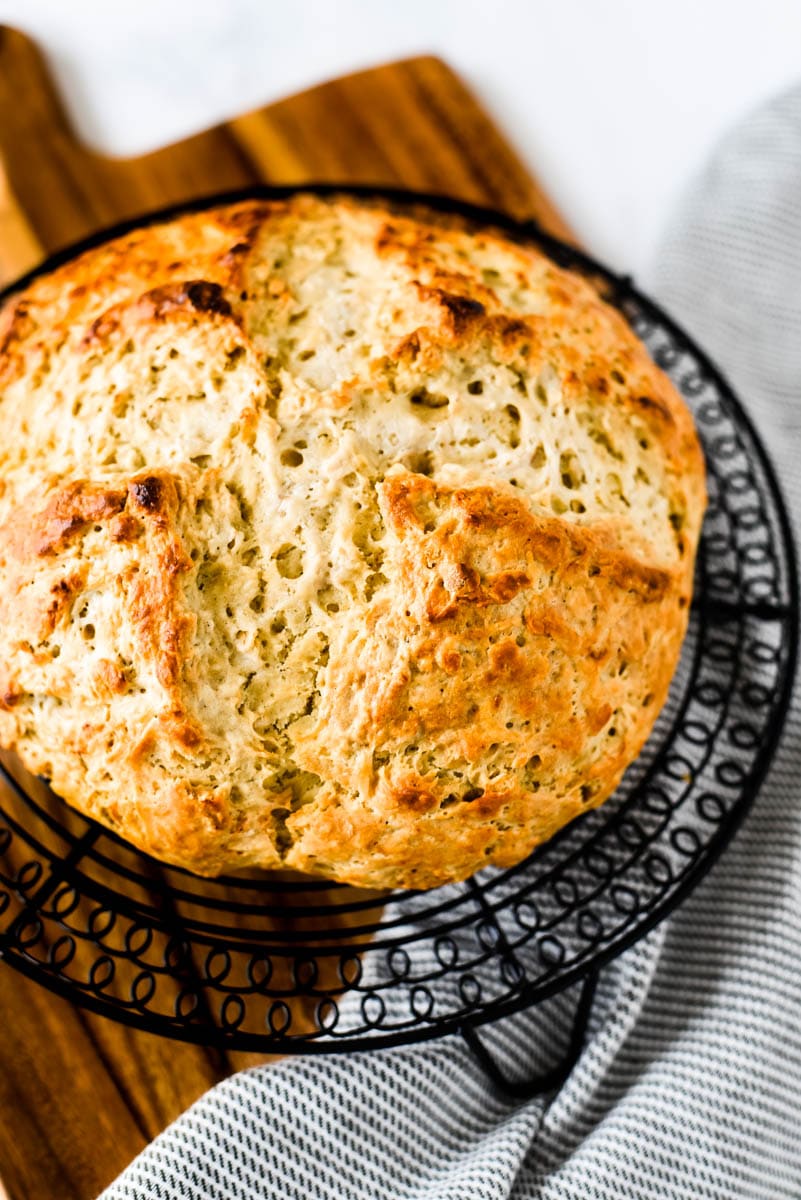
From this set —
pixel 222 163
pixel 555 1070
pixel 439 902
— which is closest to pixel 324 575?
pixel 439 902

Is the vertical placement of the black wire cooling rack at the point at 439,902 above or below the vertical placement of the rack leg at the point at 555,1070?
above

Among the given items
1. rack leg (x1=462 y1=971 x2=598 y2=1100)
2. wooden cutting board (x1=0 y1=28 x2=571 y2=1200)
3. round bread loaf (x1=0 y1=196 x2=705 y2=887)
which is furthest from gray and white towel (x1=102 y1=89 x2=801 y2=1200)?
round bread loaf (x1=0 y1=196 x2=705 y2=887)

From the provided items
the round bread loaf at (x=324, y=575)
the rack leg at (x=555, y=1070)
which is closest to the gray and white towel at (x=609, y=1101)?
the rack leg at (x=555, y=1070)

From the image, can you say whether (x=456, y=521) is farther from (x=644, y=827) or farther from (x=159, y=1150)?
(x=159, y=1150)

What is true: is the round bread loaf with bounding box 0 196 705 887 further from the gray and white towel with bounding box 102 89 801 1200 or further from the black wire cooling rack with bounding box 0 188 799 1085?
the gray and white towel with bounding box 102 89 801 1200

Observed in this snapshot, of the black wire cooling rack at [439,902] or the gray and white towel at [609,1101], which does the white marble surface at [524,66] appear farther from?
the gray and white towel at [609,1101]

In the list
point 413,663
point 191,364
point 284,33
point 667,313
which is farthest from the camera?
point 284,33

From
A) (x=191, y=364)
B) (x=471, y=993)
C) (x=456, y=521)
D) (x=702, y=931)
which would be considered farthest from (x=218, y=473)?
(x=702, y=931)
